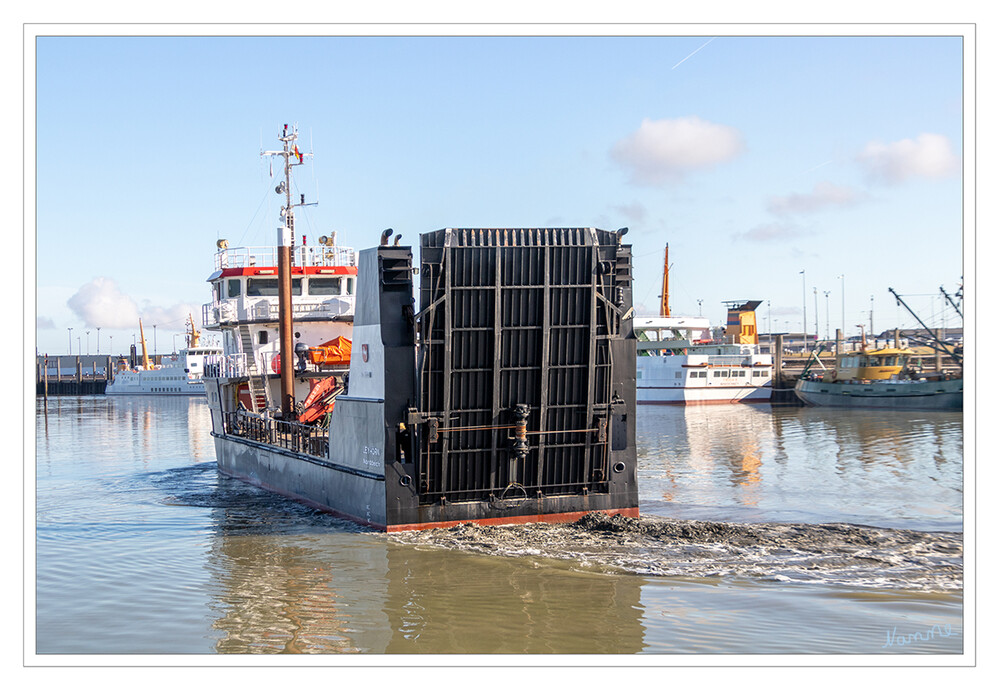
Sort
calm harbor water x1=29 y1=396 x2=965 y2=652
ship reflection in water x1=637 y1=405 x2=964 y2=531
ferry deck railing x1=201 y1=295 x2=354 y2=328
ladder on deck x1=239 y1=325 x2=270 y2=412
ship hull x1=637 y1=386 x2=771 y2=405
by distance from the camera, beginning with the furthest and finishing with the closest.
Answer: ship hull x1=637 y1=386 x2=771 y2=405, ladder on deck x1=239 y1=325 x2=270 y2=412, ferry deck railing x1=201 y1=295 x2=354 y2=328, ship reflection in water x1=637 y1=405 x2=964 y2=531, calm harbor water x1=29 y1=396 x2=965 y2=652

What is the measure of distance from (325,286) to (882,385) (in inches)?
1556

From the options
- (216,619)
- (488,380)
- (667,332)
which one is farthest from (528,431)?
(667,332)

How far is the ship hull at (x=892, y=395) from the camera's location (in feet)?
160

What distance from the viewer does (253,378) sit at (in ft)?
79.7

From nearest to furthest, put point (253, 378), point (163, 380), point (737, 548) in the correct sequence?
point (737, 548) < point (253, 378) < point (163, 380)

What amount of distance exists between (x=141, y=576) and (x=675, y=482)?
44.4 feet

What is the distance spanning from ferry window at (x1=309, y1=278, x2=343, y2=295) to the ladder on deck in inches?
83.6

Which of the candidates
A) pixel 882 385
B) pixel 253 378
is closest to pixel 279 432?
pixel 253 378

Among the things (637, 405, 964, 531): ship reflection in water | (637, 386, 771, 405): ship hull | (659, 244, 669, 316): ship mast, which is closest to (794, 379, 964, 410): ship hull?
(637, 405, 964, 531): ship reflection in water

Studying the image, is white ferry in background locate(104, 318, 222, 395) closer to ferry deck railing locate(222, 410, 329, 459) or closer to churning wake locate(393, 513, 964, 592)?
ferry deck railing locate(222, 410, 329, 459)

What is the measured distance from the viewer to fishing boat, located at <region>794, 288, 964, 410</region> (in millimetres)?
49156

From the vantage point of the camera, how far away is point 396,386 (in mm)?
13945

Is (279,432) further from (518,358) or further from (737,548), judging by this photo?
(737,548)

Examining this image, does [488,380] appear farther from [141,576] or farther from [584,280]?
[141,576]
